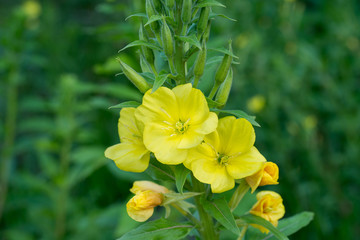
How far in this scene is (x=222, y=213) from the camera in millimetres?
1069

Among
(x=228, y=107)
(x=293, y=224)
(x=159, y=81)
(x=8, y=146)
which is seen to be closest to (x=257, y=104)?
(x=228, y=107)

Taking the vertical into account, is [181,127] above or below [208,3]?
below

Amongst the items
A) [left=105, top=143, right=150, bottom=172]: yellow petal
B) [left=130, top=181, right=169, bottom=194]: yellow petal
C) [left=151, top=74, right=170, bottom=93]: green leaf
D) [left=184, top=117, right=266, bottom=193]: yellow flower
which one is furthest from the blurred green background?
[left=151, top=74, right=170, bottom=93]: green leaf

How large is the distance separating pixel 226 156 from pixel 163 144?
0.20 m

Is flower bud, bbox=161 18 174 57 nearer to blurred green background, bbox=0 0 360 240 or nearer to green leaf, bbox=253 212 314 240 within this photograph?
green leaf, bbox=253 212 314 240

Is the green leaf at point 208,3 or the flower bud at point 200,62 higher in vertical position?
the green leaf at point 208,3

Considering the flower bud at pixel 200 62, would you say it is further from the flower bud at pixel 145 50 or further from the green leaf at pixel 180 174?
the green leaf at pixel 180 174

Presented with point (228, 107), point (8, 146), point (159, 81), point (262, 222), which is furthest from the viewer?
point (228, 107)

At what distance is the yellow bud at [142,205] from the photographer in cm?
114

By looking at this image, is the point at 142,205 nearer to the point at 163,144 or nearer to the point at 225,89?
the point at 163,144

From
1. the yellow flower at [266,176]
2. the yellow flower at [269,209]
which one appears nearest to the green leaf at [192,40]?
the yellow flower at [266,176]

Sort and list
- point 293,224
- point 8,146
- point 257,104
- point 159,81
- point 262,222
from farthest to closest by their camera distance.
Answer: point 257,104
point 8,146
point 293,224
point 262,222
point 159,81

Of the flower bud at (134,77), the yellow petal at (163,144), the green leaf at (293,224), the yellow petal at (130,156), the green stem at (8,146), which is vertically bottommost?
the green stem at (8,146)

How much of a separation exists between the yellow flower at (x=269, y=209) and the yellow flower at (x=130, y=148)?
1.23ft
